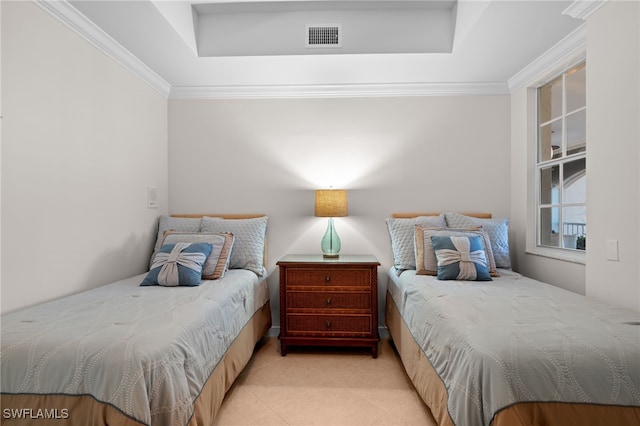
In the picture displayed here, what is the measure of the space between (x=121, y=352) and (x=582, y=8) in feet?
9.58

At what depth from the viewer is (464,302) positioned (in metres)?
1.83

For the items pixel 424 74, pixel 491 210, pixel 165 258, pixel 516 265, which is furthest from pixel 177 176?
pixel 516 265

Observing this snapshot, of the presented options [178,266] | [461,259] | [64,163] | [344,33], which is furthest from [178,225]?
[461,259]

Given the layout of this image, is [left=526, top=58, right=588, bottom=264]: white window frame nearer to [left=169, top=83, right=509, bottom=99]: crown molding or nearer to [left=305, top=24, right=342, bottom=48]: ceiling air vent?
[left=169, top=83, right=509, bottom=99]: crown molding

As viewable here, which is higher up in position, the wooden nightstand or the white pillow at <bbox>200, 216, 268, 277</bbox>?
the white pillow at <bbox>200, 216, 268, 277</bbox>

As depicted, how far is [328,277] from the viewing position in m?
2.82

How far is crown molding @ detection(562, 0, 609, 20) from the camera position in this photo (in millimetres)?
1975

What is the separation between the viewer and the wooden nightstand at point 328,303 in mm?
2779

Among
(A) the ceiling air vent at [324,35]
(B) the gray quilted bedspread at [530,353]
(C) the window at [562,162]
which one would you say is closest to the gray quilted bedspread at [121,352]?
(B) the gray quilted bedspread at [530,353]

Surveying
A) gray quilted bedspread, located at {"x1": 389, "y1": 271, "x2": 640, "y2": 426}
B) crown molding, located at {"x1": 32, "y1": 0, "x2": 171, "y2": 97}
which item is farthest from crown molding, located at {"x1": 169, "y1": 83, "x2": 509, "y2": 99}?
gray quilted bedspread, located at {"x1": 389, "y1": 271, "x2": 640, "y2": 426}

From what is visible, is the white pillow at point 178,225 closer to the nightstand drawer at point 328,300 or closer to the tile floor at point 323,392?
the nightstand drawer at point 328,300

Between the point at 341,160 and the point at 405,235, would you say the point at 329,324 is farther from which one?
the point at 341,160

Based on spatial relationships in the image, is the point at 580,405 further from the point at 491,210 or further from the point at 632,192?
the point at 491,210

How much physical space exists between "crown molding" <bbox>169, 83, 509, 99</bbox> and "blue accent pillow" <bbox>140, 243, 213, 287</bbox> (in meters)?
1.61
